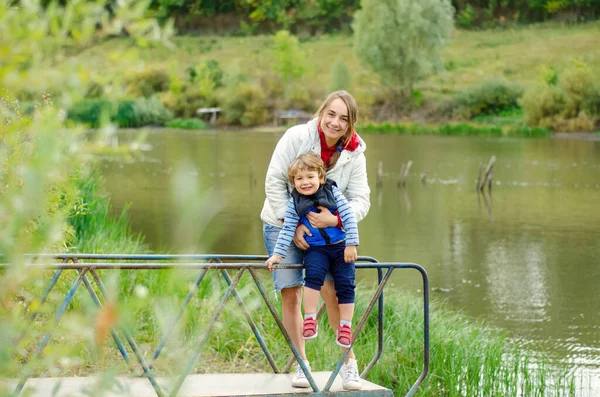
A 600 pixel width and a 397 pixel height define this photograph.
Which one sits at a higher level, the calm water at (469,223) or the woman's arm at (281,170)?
the woman's arm at (281,170)

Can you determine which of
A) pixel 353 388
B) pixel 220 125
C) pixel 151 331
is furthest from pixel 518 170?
pixel 220 125

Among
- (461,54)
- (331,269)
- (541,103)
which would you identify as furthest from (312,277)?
(461,54)

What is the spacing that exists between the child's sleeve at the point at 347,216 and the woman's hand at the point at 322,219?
0.05 m

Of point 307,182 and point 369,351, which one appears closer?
point 307,182

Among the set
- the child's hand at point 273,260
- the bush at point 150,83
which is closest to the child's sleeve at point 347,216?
the child's hand at point 273,260

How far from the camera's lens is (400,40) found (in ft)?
225

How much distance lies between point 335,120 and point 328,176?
303 mm

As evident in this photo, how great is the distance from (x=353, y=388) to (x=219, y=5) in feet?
386

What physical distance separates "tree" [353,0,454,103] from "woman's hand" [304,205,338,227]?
62.4 m

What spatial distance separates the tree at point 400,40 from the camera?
220ft

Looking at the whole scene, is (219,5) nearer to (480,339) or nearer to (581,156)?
(581,156)

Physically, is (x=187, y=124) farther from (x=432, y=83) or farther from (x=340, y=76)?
(x=432, y=83)

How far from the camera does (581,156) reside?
37.8 m

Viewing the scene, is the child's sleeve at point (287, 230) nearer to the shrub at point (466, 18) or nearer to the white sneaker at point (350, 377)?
the white sneaker at point (350, 377)
